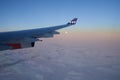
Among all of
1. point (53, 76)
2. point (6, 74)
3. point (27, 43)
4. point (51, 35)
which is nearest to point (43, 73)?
point (53, 76)

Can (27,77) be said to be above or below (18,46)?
below

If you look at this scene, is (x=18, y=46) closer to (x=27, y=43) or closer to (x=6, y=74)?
(x=27, y=43)

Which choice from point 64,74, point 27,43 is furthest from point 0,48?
point 64,74

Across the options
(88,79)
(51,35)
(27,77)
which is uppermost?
(51,35)

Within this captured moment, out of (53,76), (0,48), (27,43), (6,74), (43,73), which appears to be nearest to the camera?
(0,48)

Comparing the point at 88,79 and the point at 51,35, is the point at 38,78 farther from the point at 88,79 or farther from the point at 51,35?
the point at 51,35

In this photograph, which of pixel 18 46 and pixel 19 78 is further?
pixel 19 78

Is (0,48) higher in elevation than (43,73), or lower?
higher

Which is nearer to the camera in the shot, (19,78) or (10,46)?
(10,46)

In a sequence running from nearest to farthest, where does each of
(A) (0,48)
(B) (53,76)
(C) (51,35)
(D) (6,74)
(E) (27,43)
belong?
(A) (0,48) < (E) (27,43) < (C) (51,35) < (D) (6,74) < (B) (53,76)
